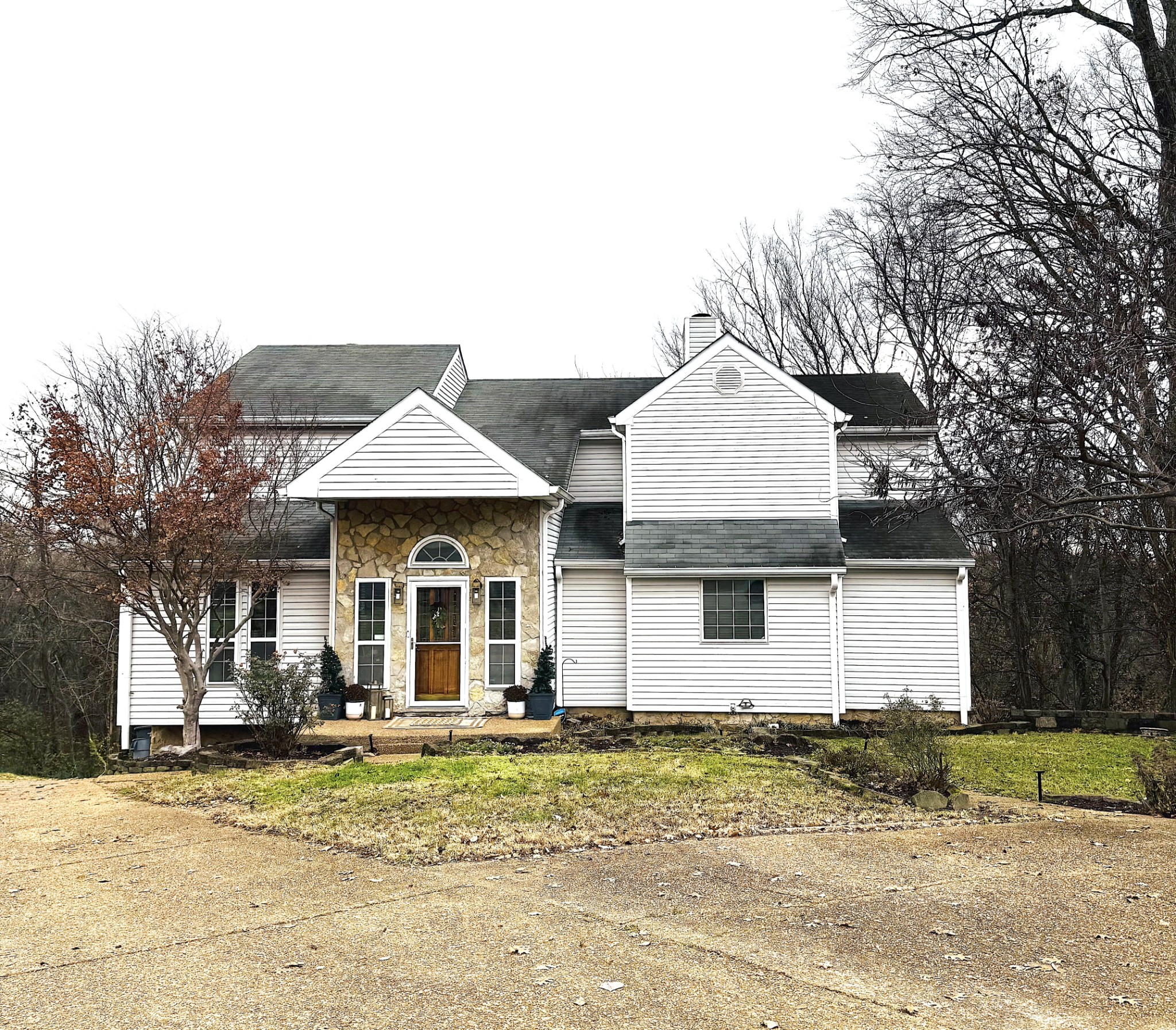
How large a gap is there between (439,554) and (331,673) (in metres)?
2.71

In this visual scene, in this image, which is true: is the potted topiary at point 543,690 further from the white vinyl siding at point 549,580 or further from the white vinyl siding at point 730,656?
the white vinyl siding at point 730,656

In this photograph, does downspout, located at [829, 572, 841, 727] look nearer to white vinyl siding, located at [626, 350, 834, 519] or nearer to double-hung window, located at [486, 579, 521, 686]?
white vinyl siding, located at [626, 350, 834, 519]

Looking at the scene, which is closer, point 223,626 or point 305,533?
point 223,626

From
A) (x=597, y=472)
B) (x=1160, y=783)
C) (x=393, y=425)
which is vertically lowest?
(x=1160, y=783)

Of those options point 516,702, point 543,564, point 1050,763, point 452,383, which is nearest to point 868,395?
point 543,564

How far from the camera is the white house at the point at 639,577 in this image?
16.2m

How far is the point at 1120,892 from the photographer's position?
671 centimetres

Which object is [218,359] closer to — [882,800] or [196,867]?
[196,867]

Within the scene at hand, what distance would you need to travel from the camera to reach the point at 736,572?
53.5 feet

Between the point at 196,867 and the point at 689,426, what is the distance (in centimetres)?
1190

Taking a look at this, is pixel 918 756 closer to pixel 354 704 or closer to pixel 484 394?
pixel 354 704

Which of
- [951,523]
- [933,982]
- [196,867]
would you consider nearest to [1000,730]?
[951,523]

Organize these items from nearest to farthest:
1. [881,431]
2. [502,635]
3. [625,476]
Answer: [502,635] → [625,476] → [881,431]

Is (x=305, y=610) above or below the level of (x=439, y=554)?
below
